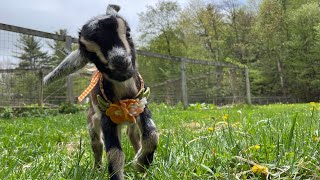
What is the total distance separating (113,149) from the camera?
265cm

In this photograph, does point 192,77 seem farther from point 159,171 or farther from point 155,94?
point 159,171

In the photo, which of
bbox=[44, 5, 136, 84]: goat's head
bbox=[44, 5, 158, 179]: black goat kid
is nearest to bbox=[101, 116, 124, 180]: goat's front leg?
bbox=[44, 5, 158, 179]: black goat kid

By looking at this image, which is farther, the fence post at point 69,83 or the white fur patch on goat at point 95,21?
the fence post at point 69,83

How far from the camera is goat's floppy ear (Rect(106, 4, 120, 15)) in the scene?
268 centimetres

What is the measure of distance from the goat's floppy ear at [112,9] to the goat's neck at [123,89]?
44 centimetres

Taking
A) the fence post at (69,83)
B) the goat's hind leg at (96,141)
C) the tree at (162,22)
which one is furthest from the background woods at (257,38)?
the goat's hind leg at (96,141)

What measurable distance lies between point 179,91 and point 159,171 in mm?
12831

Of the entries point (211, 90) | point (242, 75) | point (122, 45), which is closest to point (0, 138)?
point (122, 45)

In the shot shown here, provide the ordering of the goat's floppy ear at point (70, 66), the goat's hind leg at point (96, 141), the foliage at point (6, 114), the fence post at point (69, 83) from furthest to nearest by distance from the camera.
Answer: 1. the fence post at point (69, 83)
2. the foliage at point (6, 114)
3. the goat's hind leg at point (96, 141)
4. the goat's floppy ear at point (70, 66)

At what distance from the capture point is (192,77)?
16.6 meters

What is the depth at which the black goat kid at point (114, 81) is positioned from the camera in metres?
2.42

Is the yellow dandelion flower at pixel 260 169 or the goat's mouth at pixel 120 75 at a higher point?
the goat's mouth at pixel 120 75

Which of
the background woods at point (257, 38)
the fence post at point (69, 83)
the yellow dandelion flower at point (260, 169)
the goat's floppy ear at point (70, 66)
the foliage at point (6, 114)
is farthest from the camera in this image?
the background woods at point (257, 38)

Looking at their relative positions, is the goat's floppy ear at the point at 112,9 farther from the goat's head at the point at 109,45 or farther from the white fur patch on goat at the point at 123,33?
the white fur patch on goat at the point at 123,33
